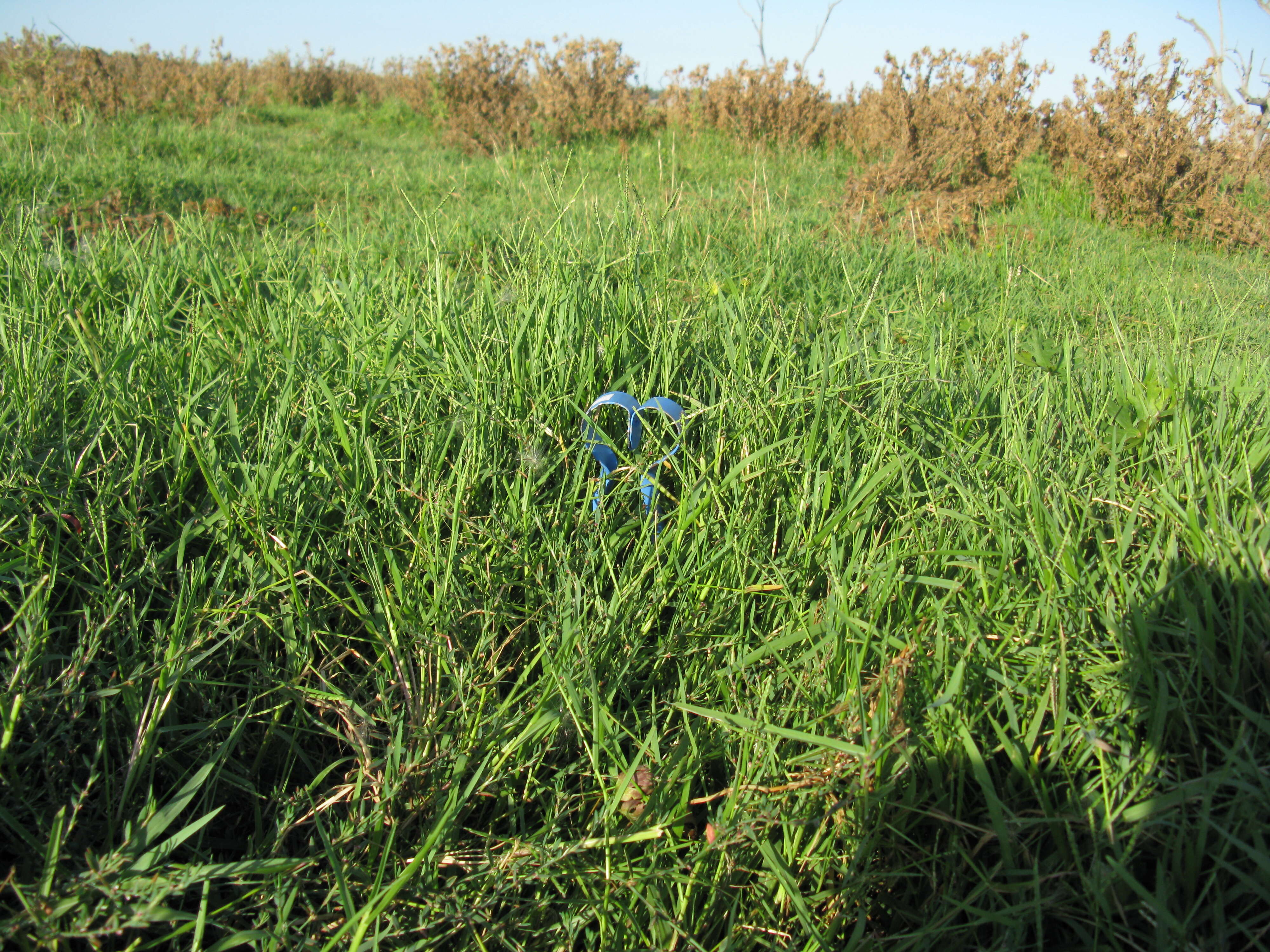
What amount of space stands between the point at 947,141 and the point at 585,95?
4.23 metres

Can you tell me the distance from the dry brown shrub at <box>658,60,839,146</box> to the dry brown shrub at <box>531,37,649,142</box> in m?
0.60

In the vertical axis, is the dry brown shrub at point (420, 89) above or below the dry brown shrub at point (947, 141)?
above

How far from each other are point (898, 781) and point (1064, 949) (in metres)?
0.30

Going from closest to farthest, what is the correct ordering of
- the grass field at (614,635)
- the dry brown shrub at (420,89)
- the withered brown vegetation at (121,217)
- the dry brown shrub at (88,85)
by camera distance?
the grass field at (614,635) < the withered brown vegetation at (121,217) < the dry brown shrub at (88,85) < the dry brown shrub at (420,89)

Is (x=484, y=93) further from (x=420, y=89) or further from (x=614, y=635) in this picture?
(x=614, y=635)

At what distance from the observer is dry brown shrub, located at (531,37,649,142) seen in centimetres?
782

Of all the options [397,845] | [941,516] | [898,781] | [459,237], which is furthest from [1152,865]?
[459,237]

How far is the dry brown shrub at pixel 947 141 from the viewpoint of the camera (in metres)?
4.62

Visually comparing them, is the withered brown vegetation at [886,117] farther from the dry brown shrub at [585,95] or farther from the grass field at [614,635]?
the grass field at [614,635]

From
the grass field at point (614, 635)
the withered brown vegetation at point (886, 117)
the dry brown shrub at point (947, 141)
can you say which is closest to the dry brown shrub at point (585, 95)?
the withered brown vegetation at point (886, 117)

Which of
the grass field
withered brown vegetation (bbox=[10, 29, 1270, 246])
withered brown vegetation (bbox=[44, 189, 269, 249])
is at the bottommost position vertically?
the grass field

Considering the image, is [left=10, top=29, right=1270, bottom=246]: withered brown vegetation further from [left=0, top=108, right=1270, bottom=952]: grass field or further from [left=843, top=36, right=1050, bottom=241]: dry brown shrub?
[left=0, top=108, right=1270, bottom=952]: grass field

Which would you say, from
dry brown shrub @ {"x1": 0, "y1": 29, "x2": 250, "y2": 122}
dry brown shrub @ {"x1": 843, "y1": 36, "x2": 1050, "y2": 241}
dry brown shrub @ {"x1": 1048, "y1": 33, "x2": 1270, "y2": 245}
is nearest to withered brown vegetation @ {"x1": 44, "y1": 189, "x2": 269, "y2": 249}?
dry brown shrub @ {"x1": 0, "y1": 29, "x2": 250, "y2": 122}

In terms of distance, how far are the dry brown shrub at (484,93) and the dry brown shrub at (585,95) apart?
21cm
